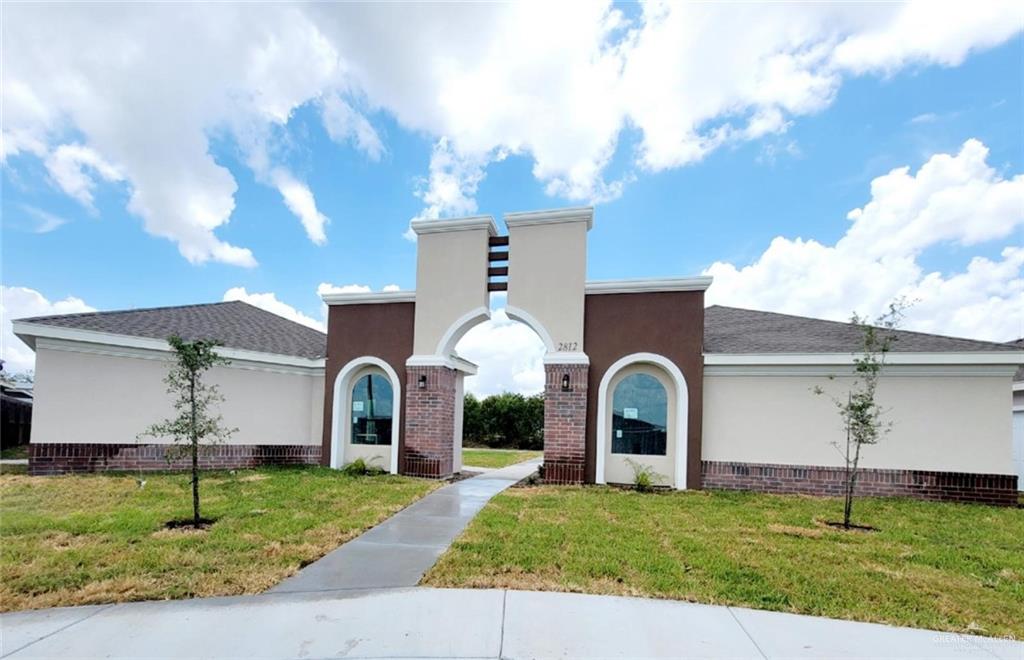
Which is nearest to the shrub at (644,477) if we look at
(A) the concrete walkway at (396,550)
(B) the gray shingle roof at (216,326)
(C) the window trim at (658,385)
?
(C) the window trim at (658,385)

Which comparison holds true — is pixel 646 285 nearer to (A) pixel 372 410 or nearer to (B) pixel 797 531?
(B) pixel 797 531

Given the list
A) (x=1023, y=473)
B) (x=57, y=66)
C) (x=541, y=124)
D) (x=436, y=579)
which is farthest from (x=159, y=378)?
(x=1023, y=473)

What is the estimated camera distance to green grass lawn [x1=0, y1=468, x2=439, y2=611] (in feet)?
14.8

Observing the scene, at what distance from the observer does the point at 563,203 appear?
1206cm

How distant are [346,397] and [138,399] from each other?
4.50 metres

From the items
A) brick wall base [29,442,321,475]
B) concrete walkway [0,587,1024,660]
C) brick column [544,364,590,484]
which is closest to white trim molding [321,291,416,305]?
brick wall base [29,442,321,475]

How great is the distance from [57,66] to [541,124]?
30.0 feet


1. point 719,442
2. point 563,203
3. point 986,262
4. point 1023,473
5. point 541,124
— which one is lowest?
point 1023,473

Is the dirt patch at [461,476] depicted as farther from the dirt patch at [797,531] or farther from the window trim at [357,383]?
the dirt patch at [797,531]

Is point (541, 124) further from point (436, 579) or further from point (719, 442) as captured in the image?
point (436, 579)

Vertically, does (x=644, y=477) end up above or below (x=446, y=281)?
below

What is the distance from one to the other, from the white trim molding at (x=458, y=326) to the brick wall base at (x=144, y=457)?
4513 millimetres

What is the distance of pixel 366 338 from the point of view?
12758 mm

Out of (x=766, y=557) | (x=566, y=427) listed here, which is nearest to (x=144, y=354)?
(x=566, y=427)
